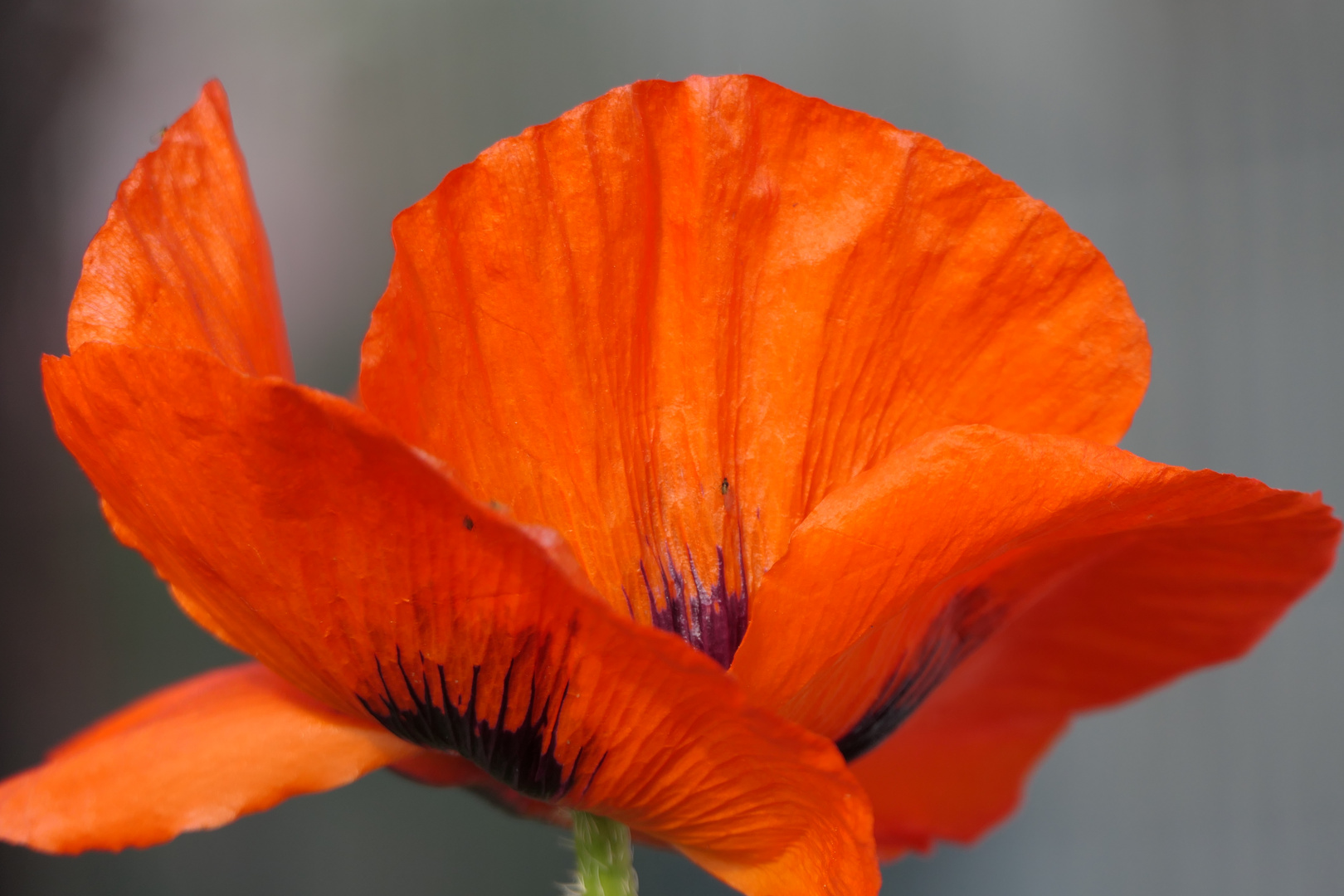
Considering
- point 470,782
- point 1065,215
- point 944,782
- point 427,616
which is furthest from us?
point 1065,215

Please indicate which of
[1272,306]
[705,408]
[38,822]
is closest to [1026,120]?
[1272,306]

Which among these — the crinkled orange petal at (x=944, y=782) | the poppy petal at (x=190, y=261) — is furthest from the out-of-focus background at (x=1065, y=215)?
the poppy petal at (x=190, y=261)

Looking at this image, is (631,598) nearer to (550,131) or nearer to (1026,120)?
(550,131)

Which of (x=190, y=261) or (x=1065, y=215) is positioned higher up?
(x=1065, y=215)

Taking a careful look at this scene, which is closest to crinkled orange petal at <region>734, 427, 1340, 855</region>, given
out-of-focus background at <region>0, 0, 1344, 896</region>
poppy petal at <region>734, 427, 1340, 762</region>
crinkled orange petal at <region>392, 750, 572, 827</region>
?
poppy petal at <region>734, 427, 1340, 762</region>

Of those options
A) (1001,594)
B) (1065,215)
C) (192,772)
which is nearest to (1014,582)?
(1001,594)

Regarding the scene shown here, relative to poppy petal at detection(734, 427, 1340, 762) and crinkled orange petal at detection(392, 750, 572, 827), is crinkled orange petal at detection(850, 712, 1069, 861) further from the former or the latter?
crinkled orange petal at detection(392, 750, 572, 827)

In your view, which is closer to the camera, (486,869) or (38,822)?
(38,822)

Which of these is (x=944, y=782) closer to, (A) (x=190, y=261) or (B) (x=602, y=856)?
(B) (x=602, y=856)
